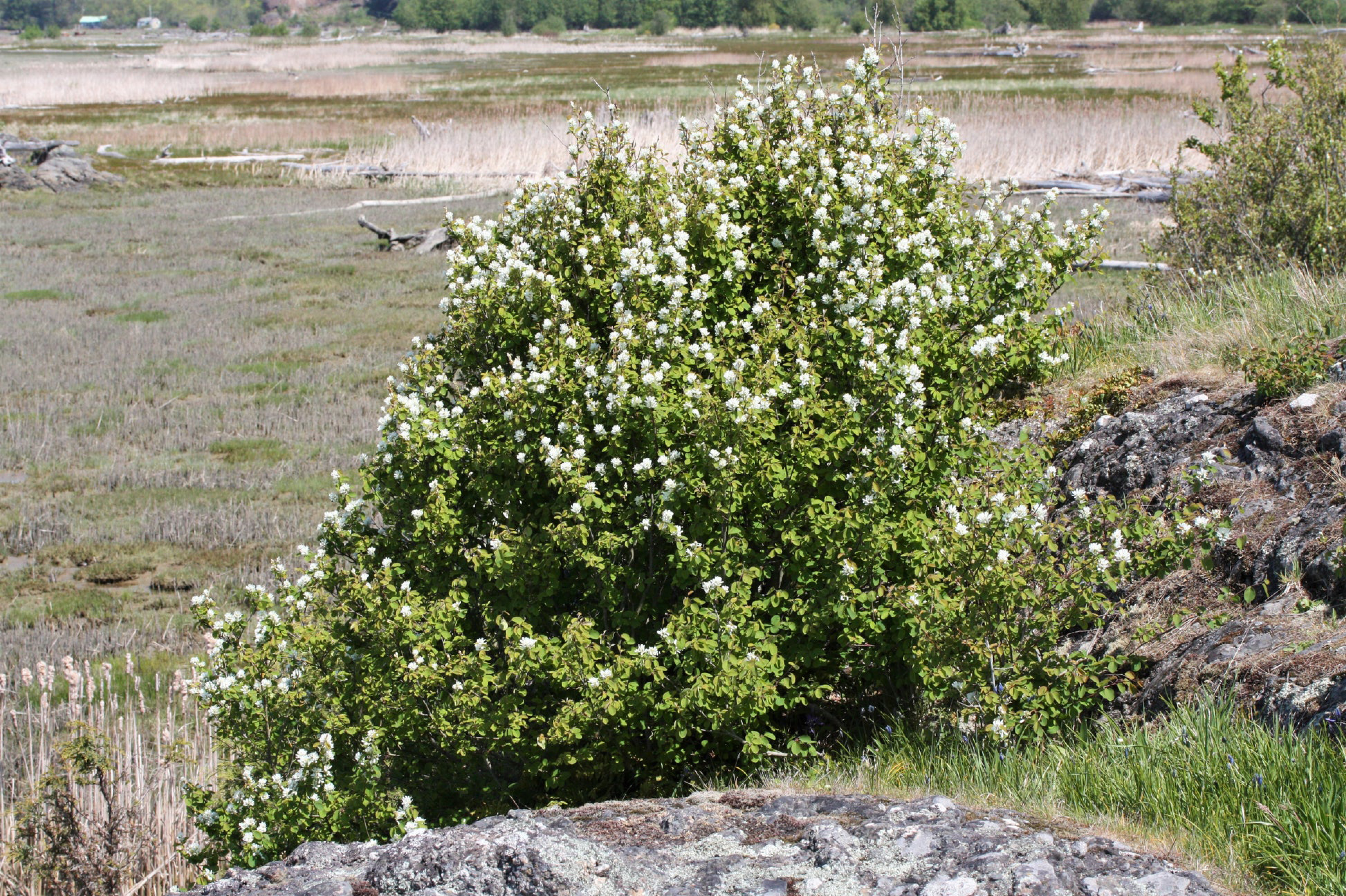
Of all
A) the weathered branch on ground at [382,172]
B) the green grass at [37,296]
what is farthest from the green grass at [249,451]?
the weathered branch on ground at [382,172]

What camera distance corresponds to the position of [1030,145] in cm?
2442

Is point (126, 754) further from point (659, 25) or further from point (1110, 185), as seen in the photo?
point (659, 25)

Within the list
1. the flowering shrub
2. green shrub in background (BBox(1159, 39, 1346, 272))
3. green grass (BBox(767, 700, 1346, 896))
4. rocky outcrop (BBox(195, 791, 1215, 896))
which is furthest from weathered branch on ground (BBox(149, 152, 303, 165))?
rocky outcrop (BBox(195, 791, 1215, 896))

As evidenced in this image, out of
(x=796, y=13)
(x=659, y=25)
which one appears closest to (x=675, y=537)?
(x=796, y=13)

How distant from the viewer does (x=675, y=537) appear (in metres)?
3.93

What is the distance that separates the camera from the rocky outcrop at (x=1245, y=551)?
13.4ft

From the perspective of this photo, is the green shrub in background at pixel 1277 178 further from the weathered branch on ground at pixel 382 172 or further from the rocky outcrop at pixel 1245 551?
the weathered branch on ground at pixel 382 172

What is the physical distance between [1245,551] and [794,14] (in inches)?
4875

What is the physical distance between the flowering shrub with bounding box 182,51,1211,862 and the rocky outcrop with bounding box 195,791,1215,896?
2.13ft

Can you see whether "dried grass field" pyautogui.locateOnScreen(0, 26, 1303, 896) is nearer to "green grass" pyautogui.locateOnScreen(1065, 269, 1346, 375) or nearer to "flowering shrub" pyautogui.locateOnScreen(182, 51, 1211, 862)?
"flowering shrub" pyautogui.locateOnScreen(182, 51, 1211, 862)

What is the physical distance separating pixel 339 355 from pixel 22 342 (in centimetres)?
429

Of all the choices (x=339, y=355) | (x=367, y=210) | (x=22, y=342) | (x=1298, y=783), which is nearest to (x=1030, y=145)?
(x=367, y=210)

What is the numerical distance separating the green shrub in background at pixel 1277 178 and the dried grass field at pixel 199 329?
1.84m

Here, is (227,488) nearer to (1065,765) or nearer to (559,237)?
(559,237)
